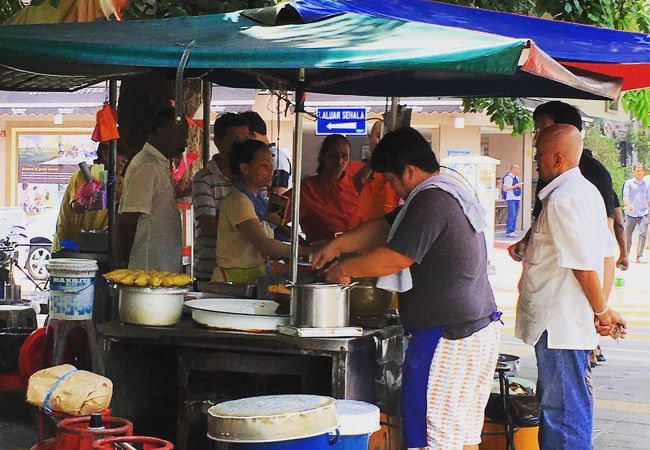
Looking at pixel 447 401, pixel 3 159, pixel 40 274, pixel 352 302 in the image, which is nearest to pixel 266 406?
pixel 447 401

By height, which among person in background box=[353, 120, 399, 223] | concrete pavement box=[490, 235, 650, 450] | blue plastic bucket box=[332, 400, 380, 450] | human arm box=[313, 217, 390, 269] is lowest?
concrete pavement box=[490, 235, 650, 450]

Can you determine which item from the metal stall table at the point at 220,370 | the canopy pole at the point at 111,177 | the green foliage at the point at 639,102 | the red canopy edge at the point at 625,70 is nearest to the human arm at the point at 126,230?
the metal stall table at the point at 220,370

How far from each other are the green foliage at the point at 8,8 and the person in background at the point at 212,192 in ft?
7.31

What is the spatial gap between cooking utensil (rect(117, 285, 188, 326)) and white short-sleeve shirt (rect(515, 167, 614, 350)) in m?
1.88

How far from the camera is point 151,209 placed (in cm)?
635

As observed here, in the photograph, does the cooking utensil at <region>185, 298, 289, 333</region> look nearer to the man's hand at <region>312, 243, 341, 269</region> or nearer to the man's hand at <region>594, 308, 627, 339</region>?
Answer: the man's hand at <region>312, 243, 341, 269</region>

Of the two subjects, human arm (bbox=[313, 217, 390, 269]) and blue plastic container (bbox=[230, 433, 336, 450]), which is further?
human arm (bbox=[313, 217, 390, 269])

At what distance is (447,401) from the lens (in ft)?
15.6

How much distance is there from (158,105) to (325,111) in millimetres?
6666

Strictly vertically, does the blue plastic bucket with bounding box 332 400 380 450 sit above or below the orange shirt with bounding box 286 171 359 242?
below

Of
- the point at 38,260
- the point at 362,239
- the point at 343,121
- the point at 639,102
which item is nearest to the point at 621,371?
the point at 639,102

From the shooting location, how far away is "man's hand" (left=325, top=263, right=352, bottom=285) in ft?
16.3

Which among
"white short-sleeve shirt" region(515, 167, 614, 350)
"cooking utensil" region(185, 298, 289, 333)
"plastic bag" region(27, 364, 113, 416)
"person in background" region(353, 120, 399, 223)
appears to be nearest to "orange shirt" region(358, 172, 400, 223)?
"person in background" region(353, 120, 399, 223)

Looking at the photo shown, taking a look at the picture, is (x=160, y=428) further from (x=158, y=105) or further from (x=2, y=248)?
(x=2, y=248)
